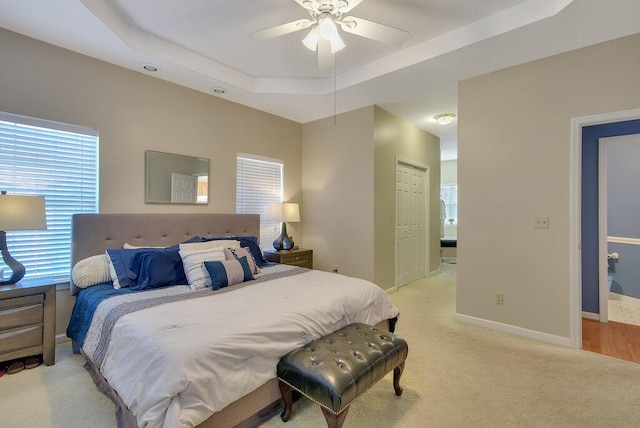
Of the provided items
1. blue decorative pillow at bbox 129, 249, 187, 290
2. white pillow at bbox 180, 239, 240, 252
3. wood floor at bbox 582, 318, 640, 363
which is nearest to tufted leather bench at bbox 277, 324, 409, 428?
blue decorative pillow at bbox 129, 249, 187, 290

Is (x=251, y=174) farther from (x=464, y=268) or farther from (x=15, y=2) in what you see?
(x=464, y=268)

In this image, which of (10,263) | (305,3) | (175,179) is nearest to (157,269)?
(10,263)

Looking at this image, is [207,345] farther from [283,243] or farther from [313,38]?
[283,243]

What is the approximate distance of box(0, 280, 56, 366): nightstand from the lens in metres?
2.29

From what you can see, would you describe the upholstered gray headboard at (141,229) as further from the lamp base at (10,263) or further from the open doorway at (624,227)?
the open doorway at (624,227)

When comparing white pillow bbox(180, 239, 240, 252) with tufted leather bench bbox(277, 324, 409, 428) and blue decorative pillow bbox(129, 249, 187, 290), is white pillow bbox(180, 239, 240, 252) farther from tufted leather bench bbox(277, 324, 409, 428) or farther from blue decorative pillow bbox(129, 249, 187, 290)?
tufted leather bench bbox(277, 324, 409, 428)

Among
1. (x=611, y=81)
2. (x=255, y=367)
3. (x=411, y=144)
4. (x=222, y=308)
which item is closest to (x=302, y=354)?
(x=255, y=367)

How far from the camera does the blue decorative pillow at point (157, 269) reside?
258 centimetres

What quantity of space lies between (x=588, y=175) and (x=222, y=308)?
14.1 feet

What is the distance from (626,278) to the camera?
4211 mm

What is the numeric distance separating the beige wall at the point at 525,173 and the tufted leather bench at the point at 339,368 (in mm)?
1888

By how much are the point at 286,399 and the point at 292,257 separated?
2.61m

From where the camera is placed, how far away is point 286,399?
1.84 meters

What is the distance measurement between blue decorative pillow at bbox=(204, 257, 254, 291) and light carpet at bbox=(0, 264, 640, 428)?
3.45 feet
